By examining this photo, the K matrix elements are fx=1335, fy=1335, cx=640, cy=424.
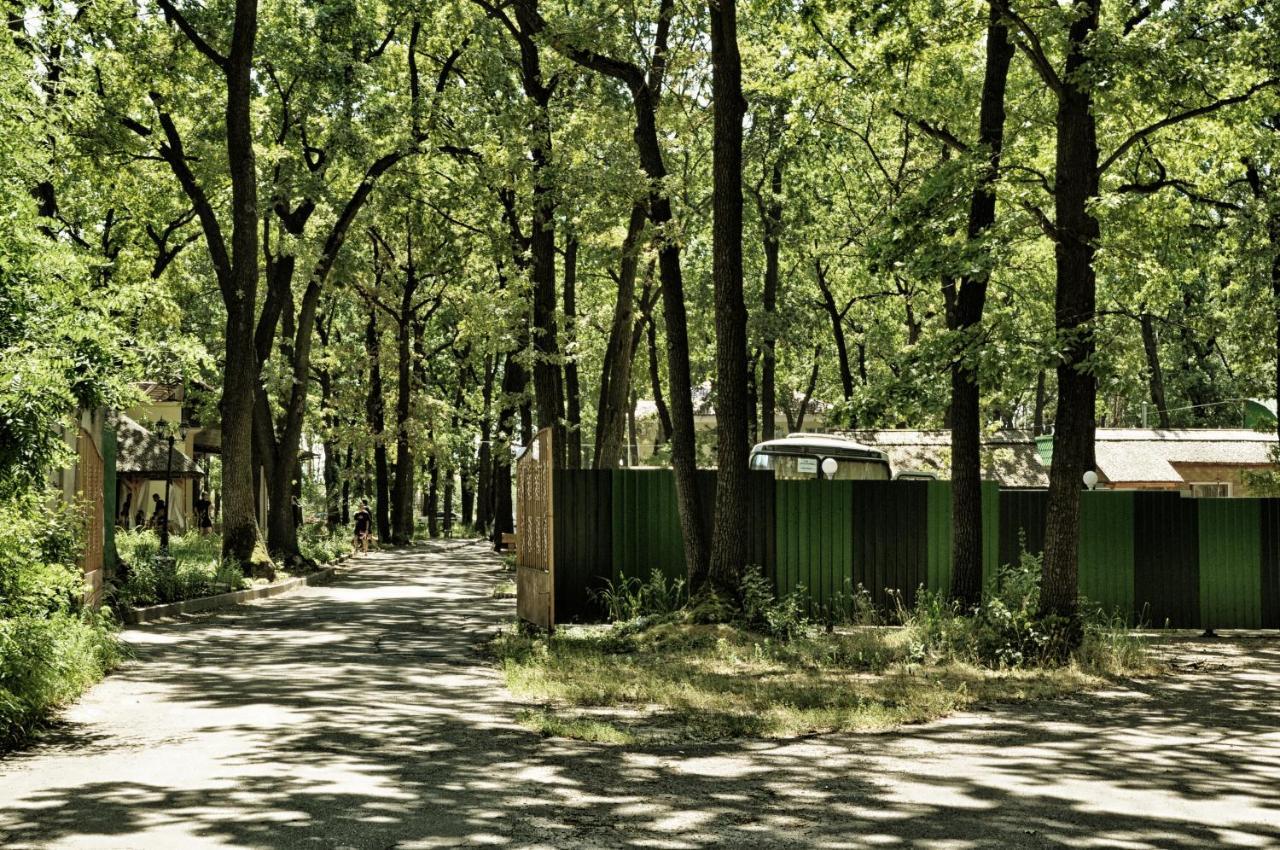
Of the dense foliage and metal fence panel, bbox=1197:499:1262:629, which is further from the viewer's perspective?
metal fence panel, bbox=1197:499:1262:629

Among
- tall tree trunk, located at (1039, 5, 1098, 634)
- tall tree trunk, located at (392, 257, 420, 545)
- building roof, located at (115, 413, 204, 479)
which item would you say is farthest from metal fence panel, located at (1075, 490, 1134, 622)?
tall tree trunk, located at (392, 257, 420, 545)

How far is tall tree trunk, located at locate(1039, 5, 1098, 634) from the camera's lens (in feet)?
46.9

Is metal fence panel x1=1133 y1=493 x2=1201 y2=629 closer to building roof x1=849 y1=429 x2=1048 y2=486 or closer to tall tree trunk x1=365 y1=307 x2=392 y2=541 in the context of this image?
building roof x1=849 y1=429 x2=1048 y2=486

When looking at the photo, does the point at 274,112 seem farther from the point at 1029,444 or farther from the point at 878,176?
the point at 1029,444

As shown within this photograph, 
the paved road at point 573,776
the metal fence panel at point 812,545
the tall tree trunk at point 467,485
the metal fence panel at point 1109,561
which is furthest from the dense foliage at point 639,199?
the tall tree trunk at point 467,485

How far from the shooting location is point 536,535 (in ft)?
54.5

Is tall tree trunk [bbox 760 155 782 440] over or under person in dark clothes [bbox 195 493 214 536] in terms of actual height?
over

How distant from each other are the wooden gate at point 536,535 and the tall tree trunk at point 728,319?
2.11 metres

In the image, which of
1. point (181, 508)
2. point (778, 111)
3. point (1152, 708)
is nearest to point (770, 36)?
point (778, 111)

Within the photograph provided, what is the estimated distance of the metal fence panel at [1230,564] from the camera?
61.0 ft

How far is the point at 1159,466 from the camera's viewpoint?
1598 inches

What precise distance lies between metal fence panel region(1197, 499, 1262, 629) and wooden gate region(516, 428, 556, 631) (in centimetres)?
914

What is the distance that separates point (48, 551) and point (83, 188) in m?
15.2

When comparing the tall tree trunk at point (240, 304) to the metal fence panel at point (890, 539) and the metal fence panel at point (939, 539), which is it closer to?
the metal fence panel at point (890, 539)
